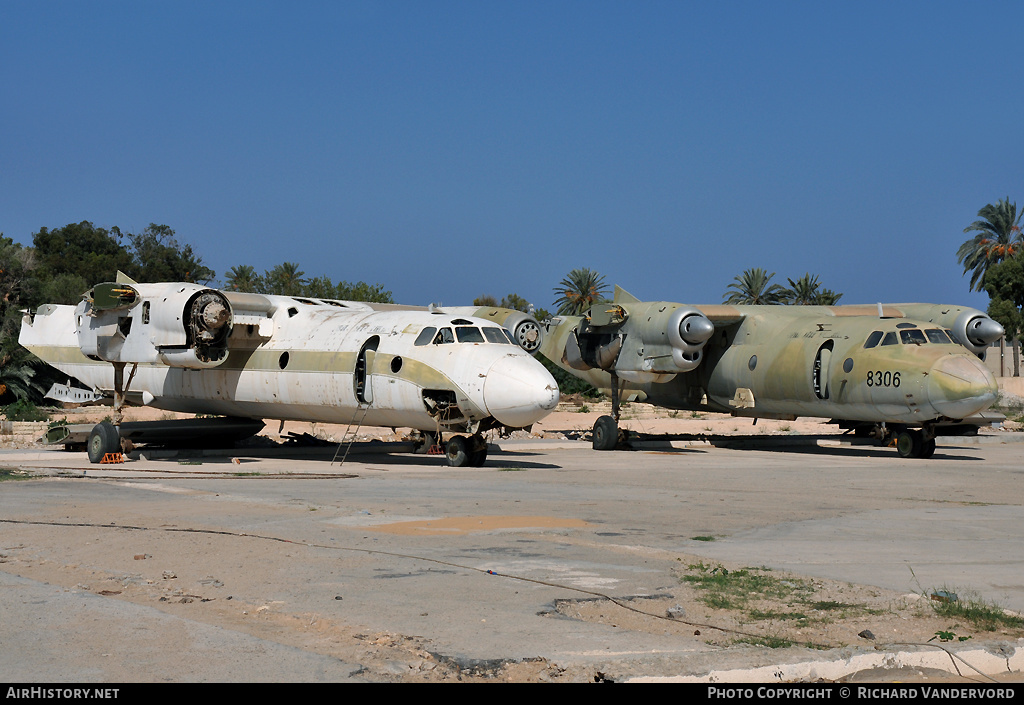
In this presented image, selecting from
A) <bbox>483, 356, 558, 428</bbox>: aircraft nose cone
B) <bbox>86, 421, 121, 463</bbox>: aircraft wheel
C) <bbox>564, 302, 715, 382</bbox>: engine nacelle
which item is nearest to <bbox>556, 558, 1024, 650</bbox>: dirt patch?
<bbox>483, 356, 558, 428</bbox>: aircraft nose cone

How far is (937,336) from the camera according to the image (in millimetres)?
22156

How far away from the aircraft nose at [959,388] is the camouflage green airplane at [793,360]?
20 mm

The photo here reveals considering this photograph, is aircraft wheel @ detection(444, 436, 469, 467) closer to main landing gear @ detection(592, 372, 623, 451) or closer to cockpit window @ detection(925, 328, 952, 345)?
main landing gear @ detection(592, 372, 623, 451)

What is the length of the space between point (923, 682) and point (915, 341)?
59.3ft

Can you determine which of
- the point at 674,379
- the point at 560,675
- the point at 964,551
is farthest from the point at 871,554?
the point at 674,379

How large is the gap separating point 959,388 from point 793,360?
4.34 m

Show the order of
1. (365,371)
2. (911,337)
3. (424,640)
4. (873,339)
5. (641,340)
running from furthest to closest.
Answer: (641,340) < (873,339) < (911,337) < (365,371) < (424,640)

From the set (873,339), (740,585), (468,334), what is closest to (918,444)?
(873,339)

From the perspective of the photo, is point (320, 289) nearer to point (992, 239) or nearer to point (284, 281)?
point (284, 281)

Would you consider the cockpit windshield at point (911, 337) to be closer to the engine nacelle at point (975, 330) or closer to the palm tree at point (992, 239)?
the engine nacelle at point (975, 330)

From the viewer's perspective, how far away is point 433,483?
612 inches

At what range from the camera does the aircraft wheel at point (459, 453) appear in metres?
19.1

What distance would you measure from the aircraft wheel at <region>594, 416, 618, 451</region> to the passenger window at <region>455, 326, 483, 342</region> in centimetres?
873
